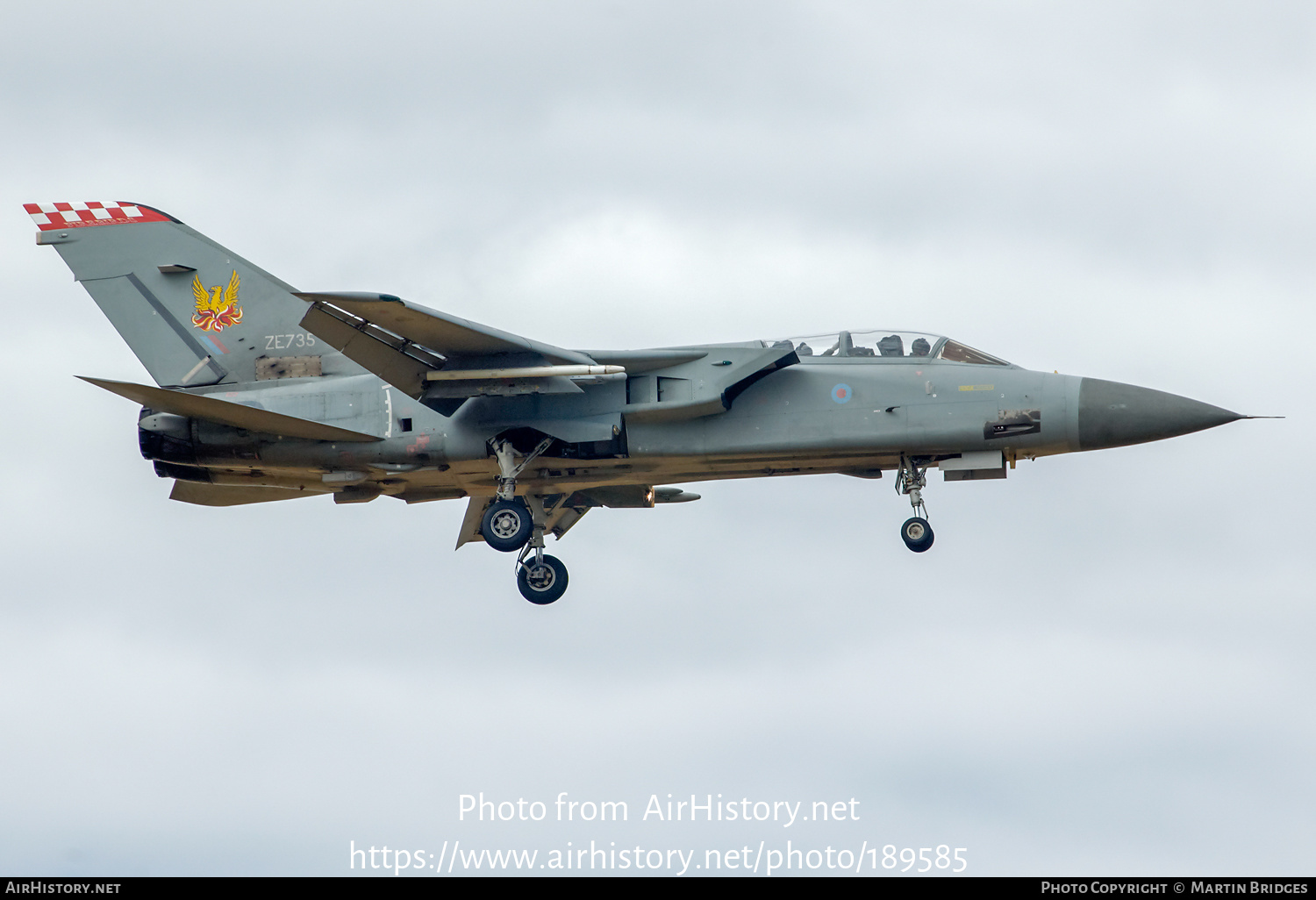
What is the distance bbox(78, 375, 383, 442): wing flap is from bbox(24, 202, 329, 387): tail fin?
160cm

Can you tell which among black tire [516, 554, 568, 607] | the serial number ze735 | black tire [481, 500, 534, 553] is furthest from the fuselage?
black tire [516, 554, 568, 607]

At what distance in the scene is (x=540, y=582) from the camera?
24.2m

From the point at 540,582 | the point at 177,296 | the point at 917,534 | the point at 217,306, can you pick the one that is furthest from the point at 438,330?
the point at 917,534

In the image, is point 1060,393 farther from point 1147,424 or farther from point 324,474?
point 324,474

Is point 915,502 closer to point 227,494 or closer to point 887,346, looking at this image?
point 887,346

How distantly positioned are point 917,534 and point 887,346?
9.21 feet

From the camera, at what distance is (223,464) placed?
77.4 ft

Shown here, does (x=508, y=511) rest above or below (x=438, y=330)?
below

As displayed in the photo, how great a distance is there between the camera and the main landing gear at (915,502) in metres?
21.8

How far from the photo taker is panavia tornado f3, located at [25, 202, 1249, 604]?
22094 millimetres

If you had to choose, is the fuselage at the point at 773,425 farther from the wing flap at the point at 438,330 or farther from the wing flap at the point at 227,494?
the wing flap at the point at 227,494

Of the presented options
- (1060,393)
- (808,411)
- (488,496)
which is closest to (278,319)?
(488,496)
